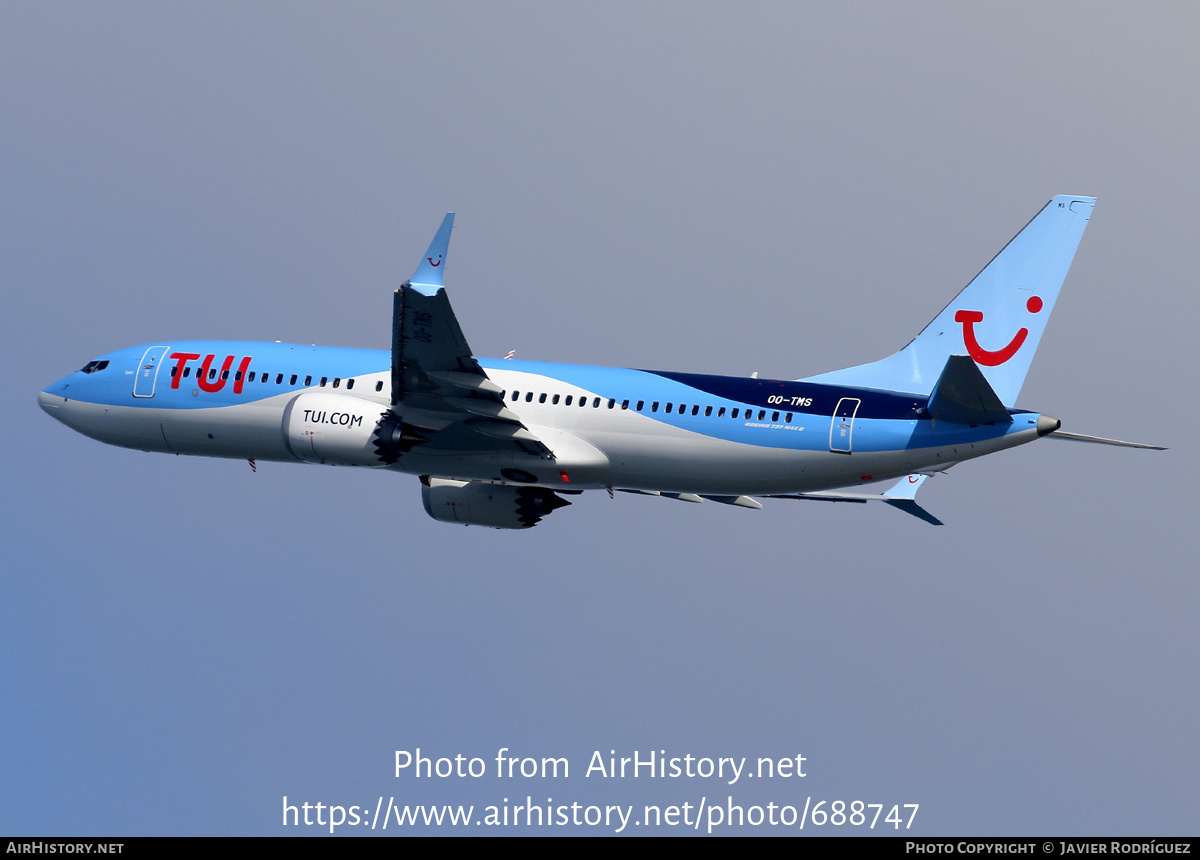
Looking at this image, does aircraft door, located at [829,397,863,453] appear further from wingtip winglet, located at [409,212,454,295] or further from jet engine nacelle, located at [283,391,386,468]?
jet engine nacelle, located at [283,391,386,468]

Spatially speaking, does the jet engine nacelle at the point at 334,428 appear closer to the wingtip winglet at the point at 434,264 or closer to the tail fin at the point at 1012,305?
the wingtip winglet at the point at 434,264

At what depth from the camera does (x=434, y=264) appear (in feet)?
127

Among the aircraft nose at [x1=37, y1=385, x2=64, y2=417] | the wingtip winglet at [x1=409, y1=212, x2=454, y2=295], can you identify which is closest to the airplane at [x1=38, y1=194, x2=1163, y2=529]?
the wingtip winglet at [x1=409, y1=212, x2=454, y2=295]

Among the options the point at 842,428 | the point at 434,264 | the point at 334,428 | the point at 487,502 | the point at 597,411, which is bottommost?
the point at 487,502

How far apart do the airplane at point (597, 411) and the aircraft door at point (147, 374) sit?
2.7 inches

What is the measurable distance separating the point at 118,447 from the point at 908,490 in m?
24.4

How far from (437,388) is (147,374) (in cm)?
1064

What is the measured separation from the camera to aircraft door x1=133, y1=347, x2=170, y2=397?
47.0 m

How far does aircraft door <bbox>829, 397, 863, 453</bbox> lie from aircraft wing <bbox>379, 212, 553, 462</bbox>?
25.8 ft

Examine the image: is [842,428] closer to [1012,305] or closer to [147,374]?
[1012,305]

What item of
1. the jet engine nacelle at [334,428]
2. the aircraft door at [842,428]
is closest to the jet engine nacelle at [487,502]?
the jet engine nacelle at [334,428]

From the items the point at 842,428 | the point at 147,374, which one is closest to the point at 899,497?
the point at 842,428

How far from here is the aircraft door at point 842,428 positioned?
40469 mm
